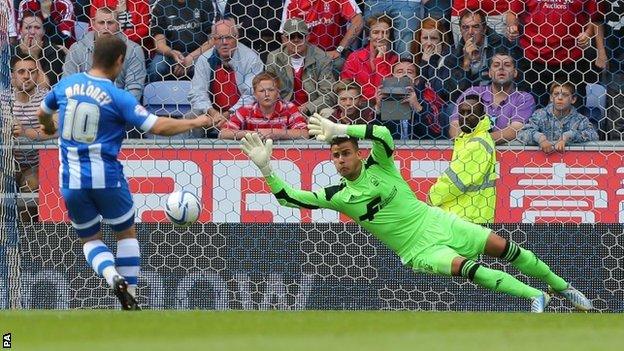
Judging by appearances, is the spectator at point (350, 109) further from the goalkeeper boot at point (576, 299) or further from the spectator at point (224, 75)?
the goalkeeper boot at point (576, 299)

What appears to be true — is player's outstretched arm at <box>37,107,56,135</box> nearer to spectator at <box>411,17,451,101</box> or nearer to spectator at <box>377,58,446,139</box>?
spectator at <box>377,58,446,139</box>

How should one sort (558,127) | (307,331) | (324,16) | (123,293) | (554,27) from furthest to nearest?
1. (324,16)
2. (554,27)
3. (558,127)
4. (123,293)
5. (307,331)

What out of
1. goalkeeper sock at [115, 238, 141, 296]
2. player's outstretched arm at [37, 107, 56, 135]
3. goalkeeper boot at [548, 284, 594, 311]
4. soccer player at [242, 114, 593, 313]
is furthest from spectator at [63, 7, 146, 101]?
goalkeeper boot at [548, 284, 594, 311]

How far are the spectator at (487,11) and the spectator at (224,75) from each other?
1766 mm

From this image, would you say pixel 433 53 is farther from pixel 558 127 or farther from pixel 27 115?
pixel 27 115

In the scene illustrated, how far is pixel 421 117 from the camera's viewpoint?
12.7 m

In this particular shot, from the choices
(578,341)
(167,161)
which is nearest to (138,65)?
(167,161)

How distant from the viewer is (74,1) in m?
13.3

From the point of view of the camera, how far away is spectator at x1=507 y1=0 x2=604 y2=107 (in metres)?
12.8

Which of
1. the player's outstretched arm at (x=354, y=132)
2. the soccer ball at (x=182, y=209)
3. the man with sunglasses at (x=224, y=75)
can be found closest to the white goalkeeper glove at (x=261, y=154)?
→ the player's outstretched arm at (x=354, y=132)

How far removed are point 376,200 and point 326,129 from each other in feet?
2.48

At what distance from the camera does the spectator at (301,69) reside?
42.0 ft

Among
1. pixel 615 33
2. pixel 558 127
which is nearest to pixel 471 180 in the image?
pixel 558 127

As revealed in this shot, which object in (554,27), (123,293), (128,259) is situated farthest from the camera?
(554,27)
